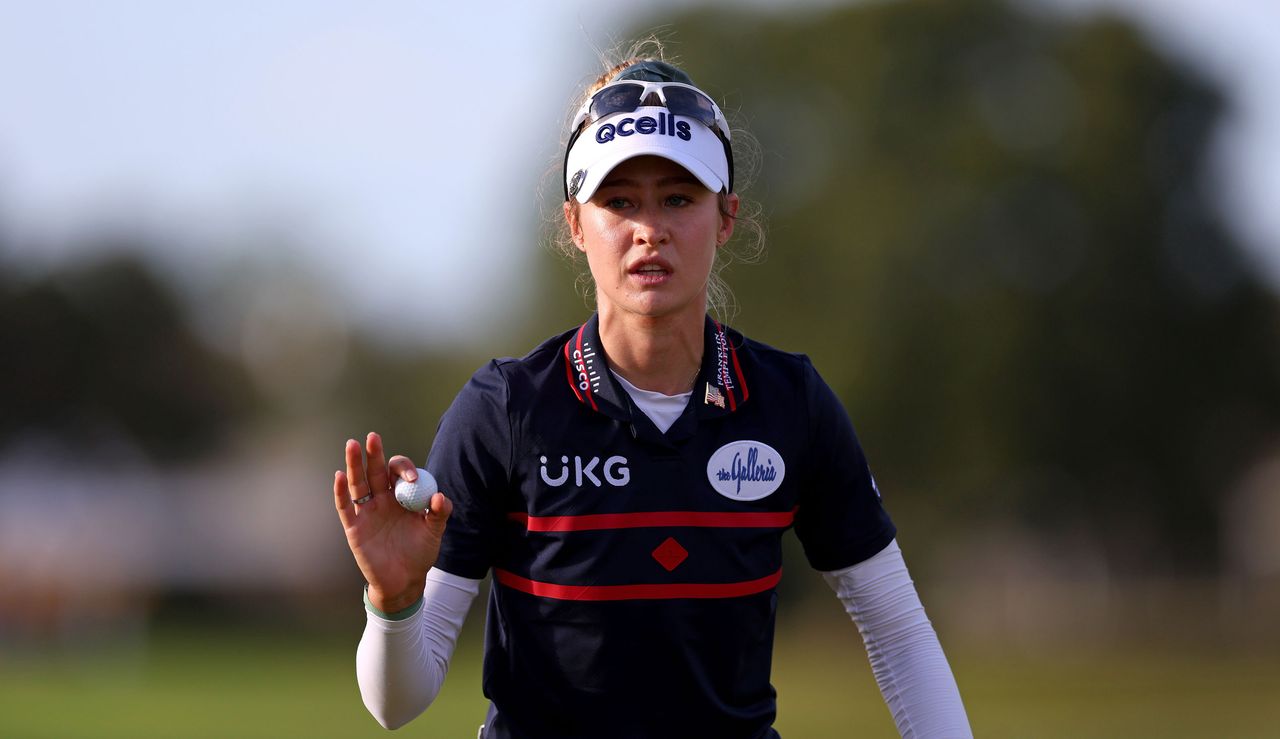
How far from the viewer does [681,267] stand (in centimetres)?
466

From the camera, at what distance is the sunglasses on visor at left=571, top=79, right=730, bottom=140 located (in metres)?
4.81

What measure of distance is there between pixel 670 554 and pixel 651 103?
1286mm

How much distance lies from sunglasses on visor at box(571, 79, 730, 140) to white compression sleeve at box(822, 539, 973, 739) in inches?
52.6

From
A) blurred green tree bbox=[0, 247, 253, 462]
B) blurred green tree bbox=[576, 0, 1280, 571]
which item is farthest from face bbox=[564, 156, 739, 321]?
blurred green tree bbox=[0, 247, 253, 462]

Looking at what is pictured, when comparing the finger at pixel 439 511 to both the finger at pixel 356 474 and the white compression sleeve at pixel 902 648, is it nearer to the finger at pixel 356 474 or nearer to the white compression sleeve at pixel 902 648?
the finger at pixel 356 474

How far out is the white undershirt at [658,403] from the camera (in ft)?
15.5

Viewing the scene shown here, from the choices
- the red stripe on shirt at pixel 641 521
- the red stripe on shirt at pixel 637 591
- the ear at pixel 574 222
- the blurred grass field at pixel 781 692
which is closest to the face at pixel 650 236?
the ear at pixel 574 222

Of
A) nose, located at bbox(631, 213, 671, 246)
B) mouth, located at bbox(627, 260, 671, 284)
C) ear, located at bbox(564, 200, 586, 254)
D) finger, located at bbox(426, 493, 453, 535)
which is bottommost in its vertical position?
finger, located at bbox(426, 493, 453, 535)

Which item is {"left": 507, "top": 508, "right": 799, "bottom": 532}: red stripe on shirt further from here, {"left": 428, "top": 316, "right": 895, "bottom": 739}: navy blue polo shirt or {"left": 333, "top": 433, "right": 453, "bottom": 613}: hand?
{"left": 333, "top": 433, "right": 453, "bottom": 613}: hand

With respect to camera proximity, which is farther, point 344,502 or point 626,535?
point 626,535

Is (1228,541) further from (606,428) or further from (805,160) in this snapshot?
(606,428)

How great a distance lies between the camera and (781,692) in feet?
96.0

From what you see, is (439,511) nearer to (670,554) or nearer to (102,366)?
(670,554)

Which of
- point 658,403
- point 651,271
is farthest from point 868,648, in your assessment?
point 651,271
